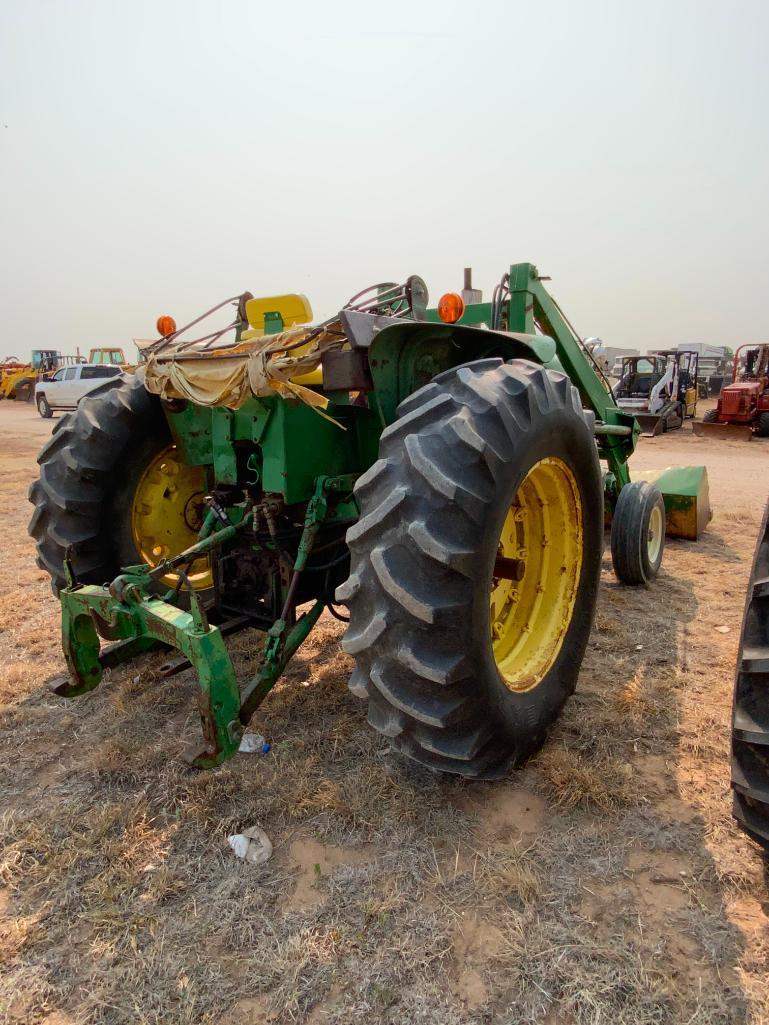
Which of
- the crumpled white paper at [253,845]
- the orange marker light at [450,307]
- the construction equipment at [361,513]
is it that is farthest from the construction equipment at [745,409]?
the crumpled white paper at [253,845]

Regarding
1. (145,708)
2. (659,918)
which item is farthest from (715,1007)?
(145,708)

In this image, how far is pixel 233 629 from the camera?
10.2 feet

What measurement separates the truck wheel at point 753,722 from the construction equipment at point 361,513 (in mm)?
722

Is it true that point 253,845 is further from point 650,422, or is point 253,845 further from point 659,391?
point 659,391

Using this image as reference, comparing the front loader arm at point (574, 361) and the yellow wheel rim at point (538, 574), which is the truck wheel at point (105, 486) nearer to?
the yellow wheel rim at point (538, 574)

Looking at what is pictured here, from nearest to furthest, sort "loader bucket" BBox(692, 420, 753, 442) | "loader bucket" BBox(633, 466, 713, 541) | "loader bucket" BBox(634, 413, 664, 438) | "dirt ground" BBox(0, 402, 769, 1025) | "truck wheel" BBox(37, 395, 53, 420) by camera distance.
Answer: "dirt ground" BBox(0, 402, 769, 1025)
"loader bucket" BBox(633, 466, 713, 541)
"loader bucket" BBox(692, 420, 753, 442)
"loader bucket" BBox(634, 413, 664, 438)
"truck wheel" BBox(37, 395, 53, 420)

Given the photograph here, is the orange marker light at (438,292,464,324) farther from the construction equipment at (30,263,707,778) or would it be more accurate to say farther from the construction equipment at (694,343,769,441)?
the construction equipment at (694,343,769,441)

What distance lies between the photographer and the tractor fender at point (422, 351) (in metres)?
2.54

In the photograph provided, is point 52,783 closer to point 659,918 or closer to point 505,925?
point 505,925

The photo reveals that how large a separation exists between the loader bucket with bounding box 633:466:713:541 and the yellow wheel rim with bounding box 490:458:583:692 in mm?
3312

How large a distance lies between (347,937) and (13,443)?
Result: 17.4 metres

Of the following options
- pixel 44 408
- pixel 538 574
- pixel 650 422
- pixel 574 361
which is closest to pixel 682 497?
pixel 574 361

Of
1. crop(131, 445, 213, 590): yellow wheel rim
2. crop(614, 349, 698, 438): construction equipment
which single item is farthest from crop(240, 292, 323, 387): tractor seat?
crop(614, 349, 698, 438): construction equipment

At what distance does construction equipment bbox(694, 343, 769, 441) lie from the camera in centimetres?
1533
